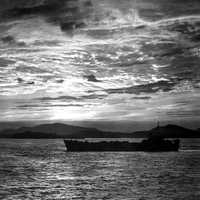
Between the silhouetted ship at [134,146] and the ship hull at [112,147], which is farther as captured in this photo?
the ship hull at [112,147]

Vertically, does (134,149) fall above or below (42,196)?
above

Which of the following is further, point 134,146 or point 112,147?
point 112,147

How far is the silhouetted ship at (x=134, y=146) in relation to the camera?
125875mm

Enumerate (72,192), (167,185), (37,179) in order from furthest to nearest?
(37,179)
(167,185)
(72,192)

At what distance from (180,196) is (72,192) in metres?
11.4

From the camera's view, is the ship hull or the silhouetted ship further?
the ship hull

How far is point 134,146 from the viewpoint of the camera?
134875mm

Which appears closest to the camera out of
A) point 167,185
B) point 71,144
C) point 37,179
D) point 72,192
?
point 72,192

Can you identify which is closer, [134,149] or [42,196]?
[42,196]

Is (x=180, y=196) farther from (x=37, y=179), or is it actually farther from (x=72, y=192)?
(x=37, y=179)

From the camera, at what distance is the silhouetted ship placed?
126 meters

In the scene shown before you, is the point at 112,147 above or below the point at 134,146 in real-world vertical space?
above

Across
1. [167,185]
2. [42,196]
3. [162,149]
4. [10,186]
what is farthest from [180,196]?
[162,149]

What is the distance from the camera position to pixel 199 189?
3825 centimetres
